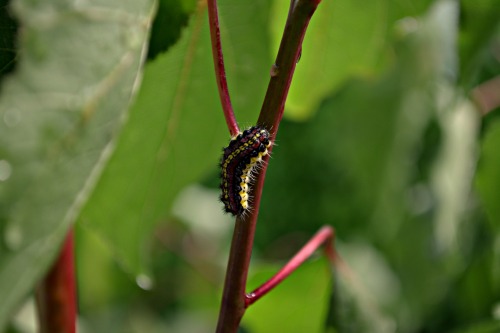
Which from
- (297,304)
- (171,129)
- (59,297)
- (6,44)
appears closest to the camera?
(6,44)

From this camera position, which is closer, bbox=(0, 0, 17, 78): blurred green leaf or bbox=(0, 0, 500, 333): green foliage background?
bbox=(0, 0, 500, 333): green foliage background

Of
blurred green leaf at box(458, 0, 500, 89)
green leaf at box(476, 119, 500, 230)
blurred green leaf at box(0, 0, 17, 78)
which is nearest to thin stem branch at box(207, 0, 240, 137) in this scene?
blurred green leaf at box(0, 0, 17, 78)

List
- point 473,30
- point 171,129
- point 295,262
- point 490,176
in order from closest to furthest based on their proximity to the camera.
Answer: point 295,262 < point 171,129 < point 473,30 < point 490,176

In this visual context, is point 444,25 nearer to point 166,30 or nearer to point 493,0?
point 493,0

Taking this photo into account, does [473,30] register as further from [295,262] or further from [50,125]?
[50,125]

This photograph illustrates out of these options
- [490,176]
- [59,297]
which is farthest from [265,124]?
[490,176]

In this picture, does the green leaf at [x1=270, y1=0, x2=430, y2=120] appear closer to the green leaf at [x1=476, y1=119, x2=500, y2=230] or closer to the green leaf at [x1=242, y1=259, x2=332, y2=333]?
the green leaf at [x1=476, y1=119, x2=500, y2=230]
